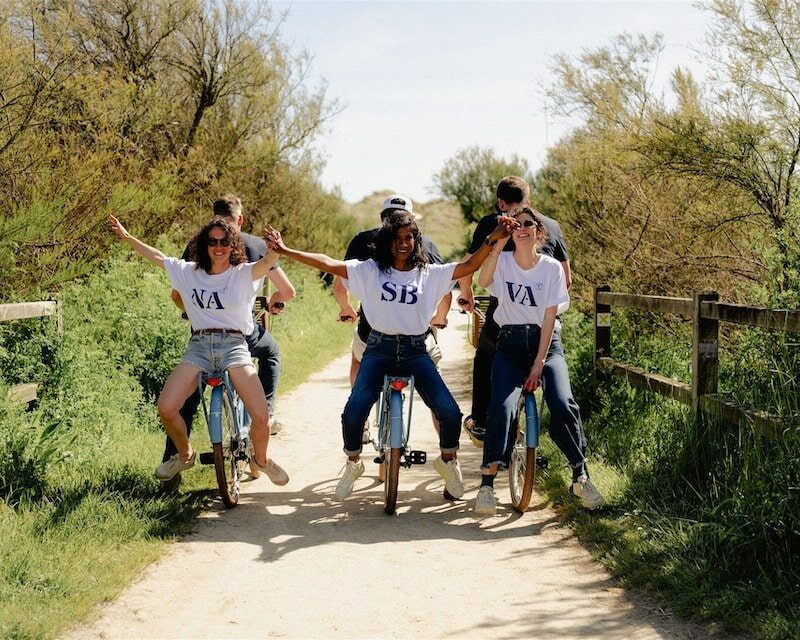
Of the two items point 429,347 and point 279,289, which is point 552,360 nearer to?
point 429,347

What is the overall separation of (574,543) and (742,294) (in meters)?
3.48

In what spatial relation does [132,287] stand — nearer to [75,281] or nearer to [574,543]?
[75,281]

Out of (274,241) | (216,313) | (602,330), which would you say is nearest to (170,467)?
(216,313)

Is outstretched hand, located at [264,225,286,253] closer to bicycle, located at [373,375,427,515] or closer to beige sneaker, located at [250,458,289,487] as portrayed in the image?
bicycle, located at [373,375,427,515]

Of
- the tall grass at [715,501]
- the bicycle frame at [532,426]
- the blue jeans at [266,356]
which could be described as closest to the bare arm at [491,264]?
the bicycle frame at [532,426]

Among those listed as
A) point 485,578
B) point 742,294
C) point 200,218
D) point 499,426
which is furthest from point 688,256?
point 200,218

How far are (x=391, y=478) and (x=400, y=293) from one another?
130 cm

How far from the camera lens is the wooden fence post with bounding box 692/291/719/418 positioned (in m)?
6.68

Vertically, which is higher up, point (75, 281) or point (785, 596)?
point (75, 281)

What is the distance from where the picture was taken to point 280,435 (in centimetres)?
1016

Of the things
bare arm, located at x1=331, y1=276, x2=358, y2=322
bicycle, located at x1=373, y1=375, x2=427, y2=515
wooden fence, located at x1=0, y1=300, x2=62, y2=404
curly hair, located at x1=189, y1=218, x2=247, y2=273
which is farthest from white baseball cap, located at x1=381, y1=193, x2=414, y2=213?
wooden fence, located at x1=0, y1=300, x2=62, y2=404

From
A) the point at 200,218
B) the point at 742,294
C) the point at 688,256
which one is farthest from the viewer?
the point at 200,218

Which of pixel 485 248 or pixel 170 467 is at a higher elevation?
pixel 485 248

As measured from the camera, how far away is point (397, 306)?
6578mm
